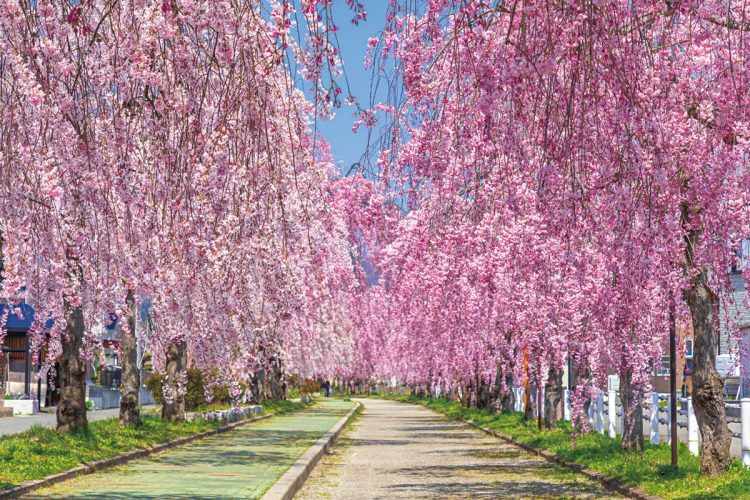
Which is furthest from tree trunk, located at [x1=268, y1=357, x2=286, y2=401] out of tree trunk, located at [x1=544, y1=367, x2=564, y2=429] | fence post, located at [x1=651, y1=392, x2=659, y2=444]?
fence post, located at [x1=651, y1=392, x2=659, y2=444]

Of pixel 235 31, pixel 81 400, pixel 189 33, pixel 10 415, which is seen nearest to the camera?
pixel 235 31

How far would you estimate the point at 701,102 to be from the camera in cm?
1308

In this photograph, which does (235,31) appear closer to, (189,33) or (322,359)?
(189,33)

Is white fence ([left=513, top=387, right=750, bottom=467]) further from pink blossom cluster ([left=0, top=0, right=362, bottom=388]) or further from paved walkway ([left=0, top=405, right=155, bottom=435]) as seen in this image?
paved walkway ([left=0, top=405, right=155, bottom=435])

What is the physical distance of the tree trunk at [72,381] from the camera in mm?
22141

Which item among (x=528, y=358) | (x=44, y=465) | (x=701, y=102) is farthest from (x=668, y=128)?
(x=528, y=358)

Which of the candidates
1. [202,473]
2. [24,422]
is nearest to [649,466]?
[202,473]

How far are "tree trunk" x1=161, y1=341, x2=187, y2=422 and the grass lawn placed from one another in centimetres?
251

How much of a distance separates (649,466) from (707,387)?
217cm

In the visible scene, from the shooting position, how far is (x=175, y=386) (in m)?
33.0

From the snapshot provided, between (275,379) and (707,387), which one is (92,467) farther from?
(275,379)

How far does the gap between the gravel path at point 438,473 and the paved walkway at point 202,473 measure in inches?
34.8

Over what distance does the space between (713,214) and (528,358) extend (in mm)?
20381

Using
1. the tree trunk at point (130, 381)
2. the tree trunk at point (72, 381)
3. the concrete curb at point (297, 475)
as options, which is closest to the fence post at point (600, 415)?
the concrete curb at point (297, 475)
